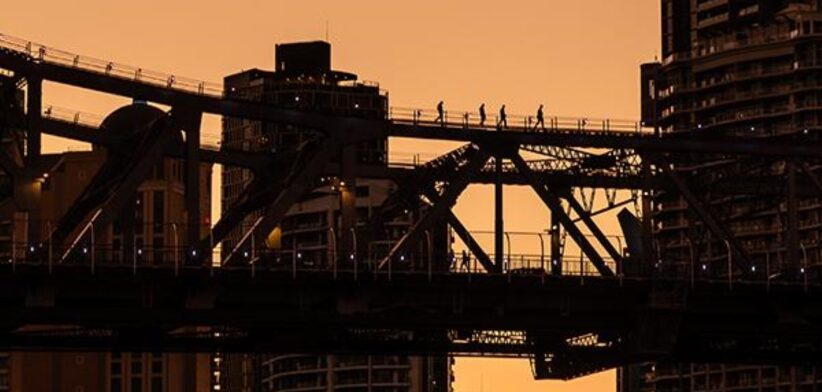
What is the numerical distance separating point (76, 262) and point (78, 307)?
96.2 inches

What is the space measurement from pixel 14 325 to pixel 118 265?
639cm

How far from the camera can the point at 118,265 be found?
19950 centimetres

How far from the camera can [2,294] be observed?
649ft

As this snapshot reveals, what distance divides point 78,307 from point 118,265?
10.3 feet

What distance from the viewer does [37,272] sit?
19575 centimetres

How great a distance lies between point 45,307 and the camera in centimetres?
19750

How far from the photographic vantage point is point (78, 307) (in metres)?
A: 200

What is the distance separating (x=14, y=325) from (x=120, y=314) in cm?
565

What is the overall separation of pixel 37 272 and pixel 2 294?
10.5 ft

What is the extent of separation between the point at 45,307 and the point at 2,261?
11.6ft

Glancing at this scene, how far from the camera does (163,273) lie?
19925 cm

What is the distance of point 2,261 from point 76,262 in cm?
395

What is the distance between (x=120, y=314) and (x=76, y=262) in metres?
3.67
